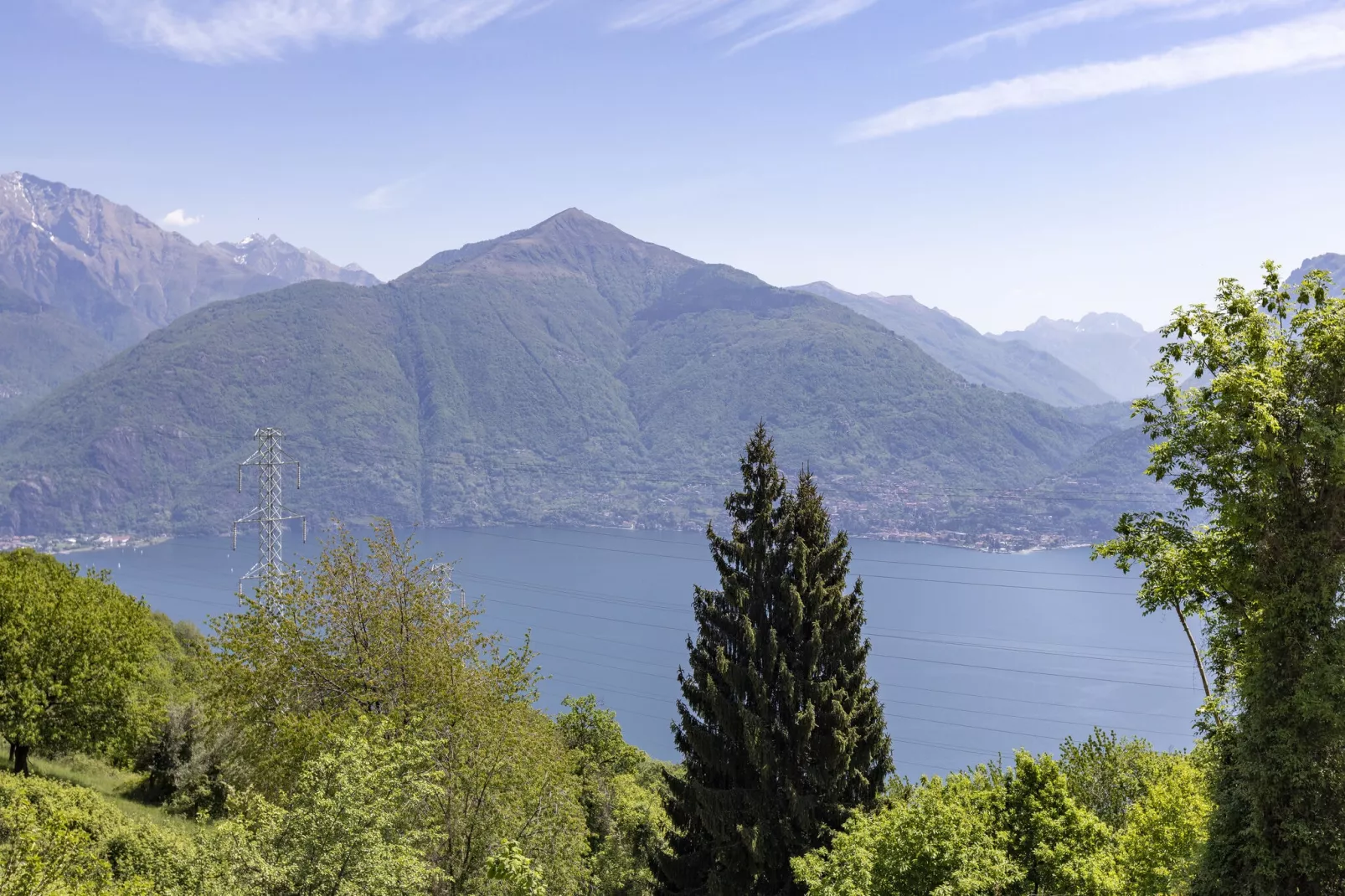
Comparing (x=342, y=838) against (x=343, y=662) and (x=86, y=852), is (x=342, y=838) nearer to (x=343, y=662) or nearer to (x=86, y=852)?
(x=86, y=852)

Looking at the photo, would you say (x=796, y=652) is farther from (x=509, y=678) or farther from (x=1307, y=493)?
(x=1307, y=493)

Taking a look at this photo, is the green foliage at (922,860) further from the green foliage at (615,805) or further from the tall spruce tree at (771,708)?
the green foliage at (615,805)

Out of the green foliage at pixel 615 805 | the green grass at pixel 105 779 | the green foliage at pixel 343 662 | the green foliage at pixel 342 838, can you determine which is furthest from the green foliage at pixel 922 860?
the green grass at pixel 105 779

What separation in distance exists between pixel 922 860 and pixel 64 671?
1058 inches

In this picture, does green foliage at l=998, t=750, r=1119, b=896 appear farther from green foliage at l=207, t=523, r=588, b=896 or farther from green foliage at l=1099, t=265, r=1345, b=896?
green foliage at l=207, t=523, r=588, b=896

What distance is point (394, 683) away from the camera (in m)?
23.7

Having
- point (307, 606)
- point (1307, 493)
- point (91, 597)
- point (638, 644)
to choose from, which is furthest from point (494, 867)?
point (638, 644)

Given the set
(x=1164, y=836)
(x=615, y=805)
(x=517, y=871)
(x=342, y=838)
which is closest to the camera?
(x=517, y=871)

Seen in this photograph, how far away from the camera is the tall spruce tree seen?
21.9 m

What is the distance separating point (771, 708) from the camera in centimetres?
2280

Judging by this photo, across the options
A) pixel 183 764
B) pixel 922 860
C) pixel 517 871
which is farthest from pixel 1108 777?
pixel 183 764

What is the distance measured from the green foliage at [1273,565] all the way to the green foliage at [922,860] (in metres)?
3.01

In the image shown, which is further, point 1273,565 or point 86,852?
point 86,852

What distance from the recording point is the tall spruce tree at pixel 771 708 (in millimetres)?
21875
